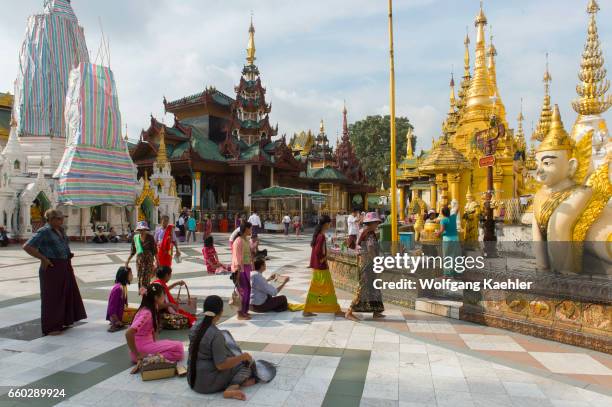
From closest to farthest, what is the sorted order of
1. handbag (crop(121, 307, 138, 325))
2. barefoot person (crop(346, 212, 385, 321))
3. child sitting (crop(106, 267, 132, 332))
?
child sitting (crop(106, 267, 132, 332)) → handbag (crop(121, 307, 138, 325)) → barefoot person (crop(346, 212, 385, 321))

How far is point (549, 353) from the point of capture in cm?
475

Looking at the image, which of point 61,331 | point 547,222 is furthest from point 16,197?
point 547,222

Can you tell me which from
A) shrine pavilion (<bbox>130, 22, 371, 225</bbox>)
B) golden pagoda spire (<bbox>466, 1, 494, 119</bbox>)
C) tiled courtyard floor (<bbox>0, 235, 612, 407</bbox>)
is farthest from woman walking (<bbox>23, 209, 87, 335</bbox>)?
shrine pavilion (<bbox>130, 22, 371, 225</bbox>)

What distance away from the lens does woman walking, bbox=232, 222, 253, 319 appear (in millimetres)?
6289

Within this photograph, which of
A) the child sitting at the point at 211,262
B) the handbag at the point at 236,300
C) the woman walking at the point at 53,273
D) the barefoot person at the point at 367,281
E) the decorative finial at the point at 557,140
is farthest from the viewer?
the child sitting at the point at 211,262

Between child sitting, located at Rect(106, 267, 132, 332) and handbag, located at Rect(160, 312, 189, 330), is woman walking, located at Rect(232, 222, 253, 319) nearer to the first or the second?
handbag, located at Rect(160, 312, 189, 330)

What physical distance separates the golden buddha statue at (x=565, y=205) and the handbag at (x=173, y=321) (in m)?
5.12

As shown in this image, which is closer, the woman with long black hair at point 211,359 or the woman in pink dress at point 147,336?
the woman with long black hair at point 211,359

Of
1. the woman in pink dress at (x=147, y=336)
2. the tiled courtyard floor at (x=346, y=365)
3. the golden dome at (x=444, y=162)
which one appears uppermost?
the golden dome at (x=444, y=162)

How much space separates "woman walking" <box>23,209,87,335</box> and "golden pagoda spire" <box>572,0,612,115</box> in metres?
17.1

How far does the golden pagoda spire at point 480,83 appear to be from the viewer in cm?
2025

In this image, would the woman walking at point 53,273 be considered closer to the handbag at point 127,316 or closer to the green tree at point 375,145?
the handbag at point 127,316

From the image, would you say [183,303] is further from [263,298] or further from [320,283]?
[320,283]

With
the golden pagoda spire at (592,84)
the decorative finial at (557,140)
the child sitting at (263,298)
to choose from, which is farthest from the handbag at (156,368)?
the golden pagoda spire at (592,84)
